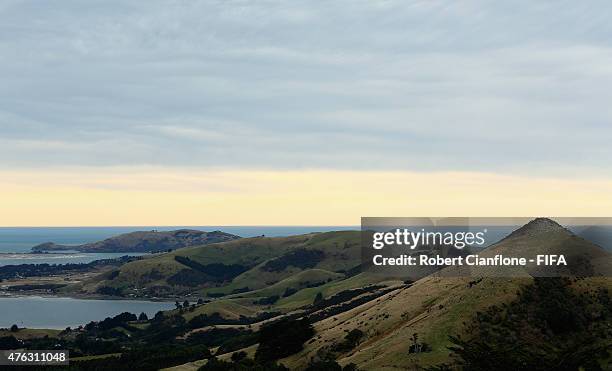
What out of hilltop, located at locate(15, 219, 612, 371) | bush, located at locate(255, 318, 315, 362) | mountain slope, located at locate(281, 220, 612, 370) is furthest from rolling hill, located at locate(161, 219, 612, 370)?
bush, located at locate(255, 318, 315, 362)

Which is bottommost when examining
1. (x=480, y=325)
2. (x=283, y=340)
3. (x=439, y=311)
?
(x=283, y=340)

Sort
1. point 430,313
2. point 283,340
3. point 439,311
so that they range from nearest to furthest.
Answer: point 439,311
point 430,313
point 283,340

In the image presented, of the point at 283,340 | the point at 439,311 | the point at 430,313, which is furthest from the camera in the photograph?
the point at 283,340

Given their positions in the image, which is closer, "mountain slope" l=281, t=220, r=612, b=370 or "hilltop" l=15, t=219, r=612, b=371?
"hilltop" l=15, t=219, r=612, b=371

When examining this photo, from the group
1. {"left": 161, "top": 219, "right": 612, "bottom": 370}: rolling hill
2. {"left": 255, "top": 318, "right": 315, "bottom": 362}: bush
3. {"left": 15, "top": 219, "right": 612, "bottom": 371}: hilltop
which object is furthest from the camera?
{"left": 255, "top": 318, "right": 315, "bottom": 362}: bush

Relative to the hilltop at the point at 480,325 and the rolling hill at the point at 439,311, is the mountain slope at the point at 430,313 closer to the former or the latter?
the rolling hill at the point at 439,311

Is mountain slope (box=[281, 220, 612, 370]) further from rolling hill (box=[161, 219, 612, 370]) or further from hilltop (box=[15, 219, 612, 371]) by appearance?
hilltop (box=[15, 219, 612, 371])

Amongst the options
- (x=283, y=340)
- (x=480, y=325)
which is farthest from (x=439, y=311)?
(x=283, y=340)

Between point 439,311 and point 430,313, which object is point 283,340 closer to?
point 430,313

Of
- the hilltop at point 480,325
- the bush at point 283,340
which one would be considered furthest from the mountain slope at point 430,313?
the bush at point 283,340

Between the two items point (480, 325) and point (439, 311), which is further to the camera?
point (439, 311)

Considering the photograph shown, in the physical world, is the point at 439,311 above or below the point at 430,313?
above

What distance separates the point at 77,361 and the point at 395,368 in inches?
3230

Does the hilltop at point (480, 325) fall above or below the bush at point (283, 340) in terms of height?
above
